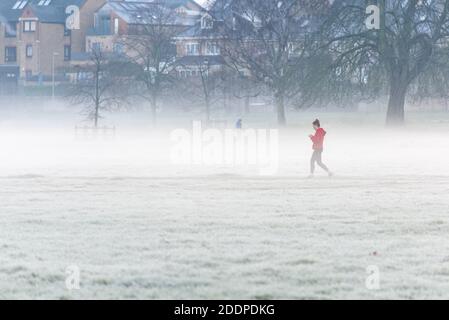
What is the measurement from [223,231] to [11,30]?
129610 millimetres

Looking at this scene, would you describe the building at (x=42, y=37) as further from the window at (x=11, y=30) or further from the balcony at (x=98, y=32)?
the balcony at (x=98, y=32)

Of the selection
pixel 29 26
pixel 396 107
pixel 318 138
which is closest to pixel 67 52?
pixel 29 26

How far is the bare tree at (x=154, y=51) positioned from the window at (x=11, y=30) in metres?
36.4

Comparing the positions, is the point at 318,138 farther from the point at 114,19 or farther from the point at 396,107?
the point at 114,19

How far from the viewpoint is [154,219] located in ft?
79.9

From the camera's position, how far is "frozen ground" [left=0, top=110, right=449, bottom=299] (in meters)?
16.0

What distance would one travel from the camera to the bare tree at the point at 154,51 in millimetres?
94688

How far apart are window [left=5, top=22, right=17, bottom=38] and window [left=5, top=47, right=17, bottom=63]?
1635mm

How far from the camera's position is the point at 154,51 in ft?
325

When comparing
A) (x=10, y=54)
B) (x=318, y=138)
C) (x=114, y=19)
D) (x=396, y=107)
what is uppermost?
(x=114, y=19)

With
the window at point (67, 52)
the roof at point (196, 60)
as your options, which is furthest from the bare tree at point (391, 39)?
the window at point (67, 52)

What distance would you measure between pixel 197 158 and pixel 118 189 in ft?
54.9

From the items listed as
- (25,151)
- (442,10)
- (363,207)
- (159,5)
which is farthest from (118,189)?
(159,5)
